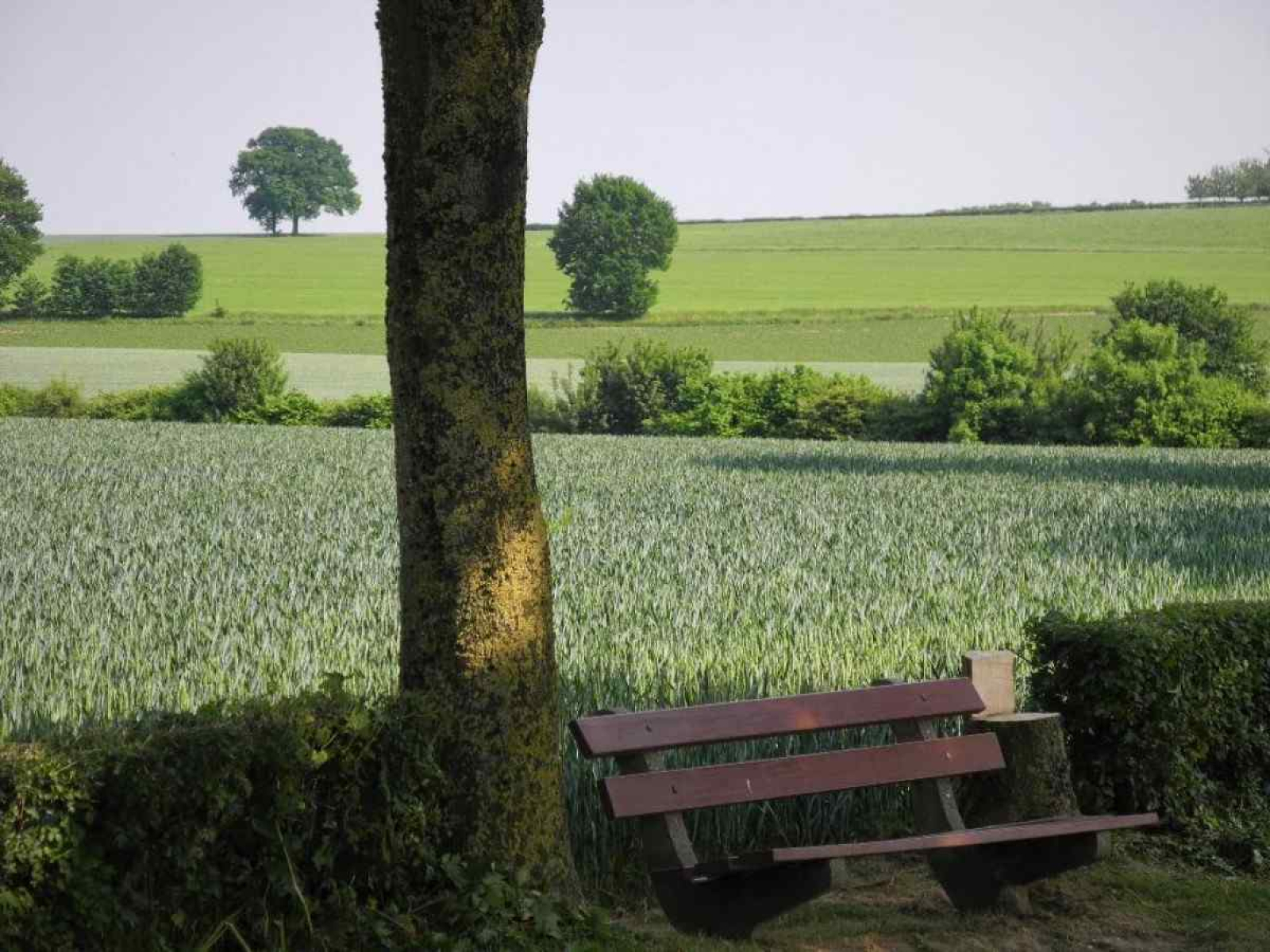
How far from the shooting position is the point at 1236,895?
6.15 meters

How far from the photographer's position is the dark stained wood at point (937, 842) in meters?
4.82

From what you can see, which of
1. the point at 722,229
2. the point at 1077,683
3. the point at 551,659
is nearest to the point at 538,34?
the point at 551,659

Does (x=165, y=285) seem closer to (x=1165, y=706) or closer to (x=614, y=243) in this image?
(x=614, y=243)

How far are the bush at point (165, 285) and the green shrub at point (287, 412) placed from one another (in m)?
28.4

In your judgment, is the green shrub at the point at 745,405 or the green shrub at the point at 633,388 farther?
the green shrub at the point at 633,388

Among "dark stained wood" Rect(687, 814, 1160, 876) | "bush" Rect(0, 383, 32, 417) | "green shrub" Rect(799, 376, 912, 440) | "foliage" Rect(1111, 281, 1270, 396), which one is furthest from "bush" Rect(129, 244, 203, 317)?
"dark stained wood" Rect(687, 814, 1160, 876)

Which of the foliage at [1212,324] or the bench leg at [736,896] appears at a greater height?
the foliage at [1212,324]

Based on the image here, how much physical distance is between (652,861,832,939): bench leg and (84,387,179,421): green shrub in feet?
139

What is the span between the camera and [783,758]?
5266 millimetres

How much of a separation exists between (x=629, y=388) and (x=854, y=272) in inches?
1529

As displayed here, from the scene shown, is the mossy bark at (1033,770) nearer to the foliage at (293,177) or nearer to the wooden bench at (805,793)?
the wooden bench at (805,793)

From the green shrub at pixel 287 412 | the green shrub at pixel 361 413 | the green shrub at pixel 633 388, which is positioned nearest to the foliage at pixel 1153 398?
the green shrub at pixel 633 388

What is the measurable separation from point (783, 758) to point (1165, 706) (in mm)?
2253

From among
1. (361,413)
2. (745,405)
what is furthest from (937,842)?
(361,413)
